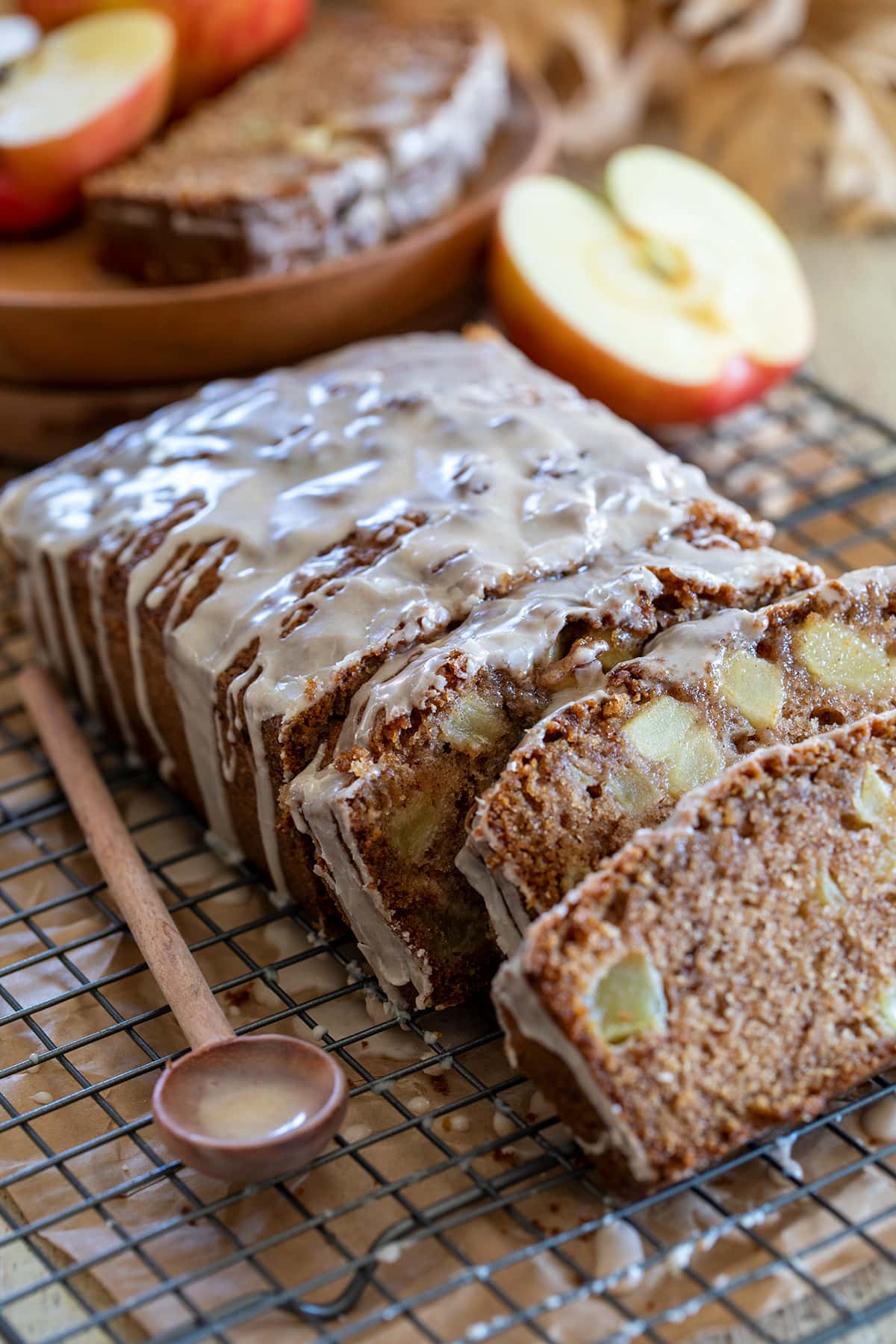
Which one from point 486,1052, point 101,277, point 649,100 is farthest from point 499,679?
point 649,100

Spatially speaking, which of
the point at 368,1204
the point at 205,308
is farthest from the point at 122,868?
the point at 205,308

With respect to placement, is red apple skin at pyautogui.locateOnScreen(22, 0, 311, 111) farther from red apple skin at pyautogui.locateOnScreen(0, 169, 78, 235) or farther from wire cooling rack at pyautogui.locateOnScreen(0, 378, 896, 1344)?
wire cooling rack at pyautogui.locateOnScreen(0, 378, 896, 1344)

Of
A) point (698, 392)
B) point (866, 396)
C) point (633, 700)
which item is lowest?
point (866, 396)

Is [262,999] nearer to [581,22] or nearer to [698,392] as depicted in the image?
[698,392]

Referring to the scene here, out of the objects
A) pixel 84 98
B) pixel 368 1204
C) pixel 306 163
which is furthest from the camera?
pixel 84 98

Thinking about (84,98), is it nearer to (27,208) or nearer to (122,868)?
(27,208)
